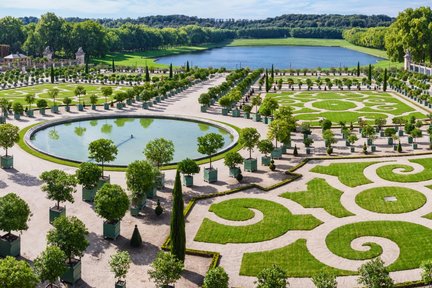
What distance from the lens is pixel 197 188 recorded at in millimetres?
36344

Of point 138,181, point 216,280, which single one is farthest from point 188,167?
point 216,280

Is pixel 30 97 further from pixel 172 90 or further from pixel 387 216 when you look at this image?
pixel 387 216

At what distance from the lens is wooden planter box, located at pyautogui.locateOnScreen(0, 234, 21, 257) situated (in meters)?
25.3

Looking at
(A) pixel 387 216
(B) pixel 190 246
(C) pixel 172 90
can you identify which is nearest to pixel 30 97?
(C) pixel 172 90

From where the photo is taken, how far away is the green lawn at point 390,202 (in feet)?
105

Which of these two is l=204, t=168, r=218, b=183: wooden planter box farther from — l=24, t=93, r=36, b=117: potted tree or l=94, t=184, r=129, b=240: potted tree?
l=24, t=93, r=36, b=117: potted tree

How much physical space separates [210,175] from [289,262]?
45.2ft

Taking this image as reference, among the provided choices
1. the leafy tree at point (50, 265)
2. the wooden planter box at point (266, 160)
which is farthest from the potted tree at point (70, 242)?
the wooden planter box at point (266, 160)

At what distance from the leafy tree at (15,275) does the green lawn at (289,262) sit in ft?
32.8

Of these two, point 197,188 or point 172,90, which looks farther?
point 172,90

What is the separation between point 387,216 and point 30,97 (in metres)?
51.7

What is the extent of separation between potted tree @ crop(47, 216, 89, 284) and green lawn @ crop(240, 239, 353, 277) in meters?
7.90

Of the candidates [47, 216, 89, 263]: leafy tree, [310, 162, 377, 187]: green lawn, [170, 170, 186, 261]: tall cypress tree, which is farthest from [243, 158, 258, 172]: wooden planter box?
[47, 216, 89, 263]: leafy tree

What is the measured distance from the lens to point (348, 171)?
39.9 metres
